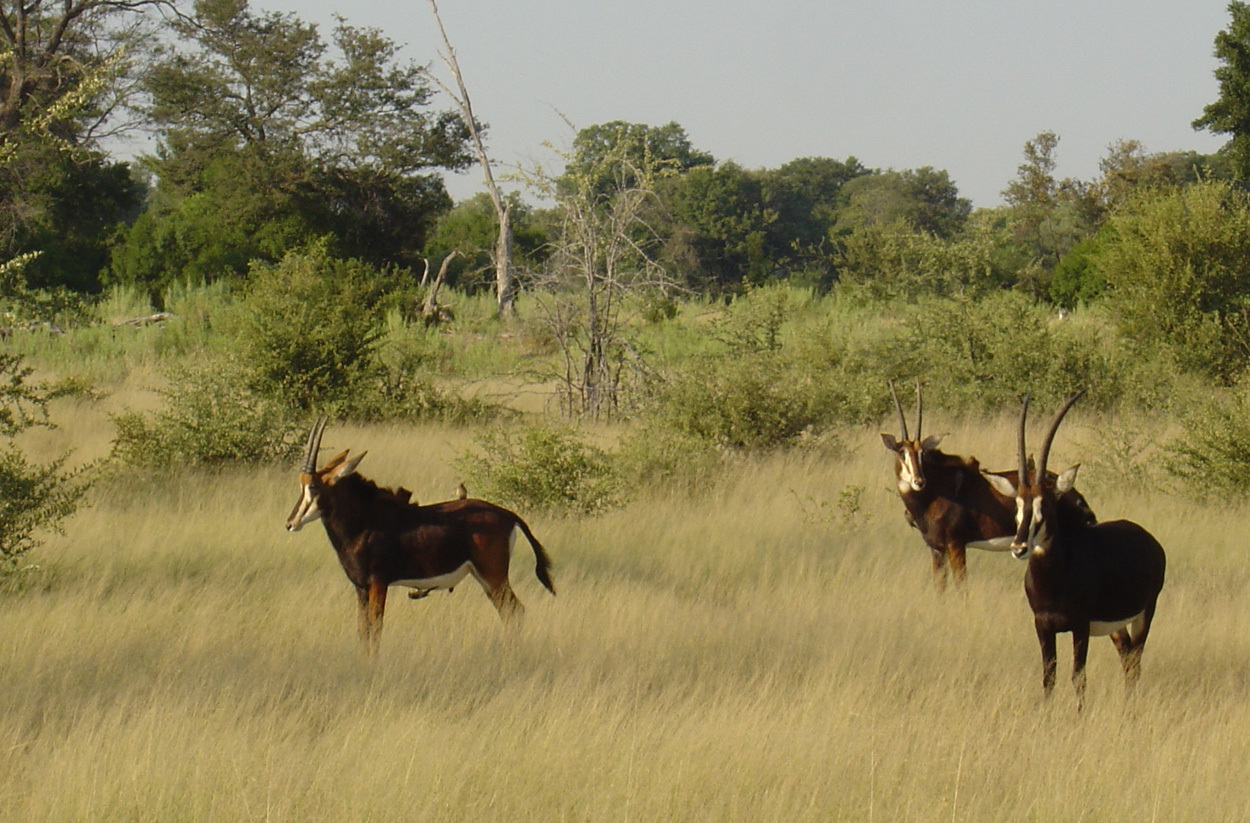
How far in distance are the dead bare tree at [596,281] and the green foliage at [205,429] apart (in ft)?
12.8

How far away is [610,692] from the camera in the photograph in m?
5.21

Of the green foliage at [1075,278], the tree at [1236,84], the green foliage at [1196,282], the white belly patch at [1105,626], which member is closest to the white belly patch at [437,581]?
the white belly patch at [1105,626]

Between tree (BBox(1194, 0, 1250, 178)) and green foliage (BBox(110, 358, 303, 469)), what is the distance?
1828 cm

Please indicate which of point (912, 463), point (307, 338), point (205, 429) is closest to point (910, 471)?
point (912, 463)

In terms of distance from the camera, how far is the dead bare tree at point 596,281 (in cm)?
1405

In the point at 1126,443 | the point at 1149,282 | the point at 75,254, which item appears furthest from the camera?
the point at 75,254

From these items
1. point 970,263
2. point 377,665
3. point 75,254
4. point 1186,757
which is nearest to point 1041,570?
point 1186,757

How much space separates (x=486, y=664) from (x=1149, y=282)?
573 inches

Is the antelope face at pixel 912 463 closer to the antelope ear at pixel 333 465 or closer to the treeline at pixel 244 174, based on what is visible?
the antelope ear at pixel 333 465

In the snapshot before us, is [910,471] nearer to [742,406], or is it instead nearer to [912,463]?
[912,463]

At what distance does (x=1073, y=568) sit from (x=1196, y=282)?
13.9 meters

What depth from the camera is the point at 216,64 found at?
31453mm

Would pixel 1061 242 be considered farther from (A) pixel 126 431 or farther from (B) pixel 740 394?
(A) pixel 126 431

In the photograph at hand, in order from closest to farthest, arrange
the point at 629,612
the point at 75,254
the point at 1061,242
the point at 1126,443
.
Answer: the point at 629,612, the point at 1126,443, the point at 75,254, the point at 1061,242
